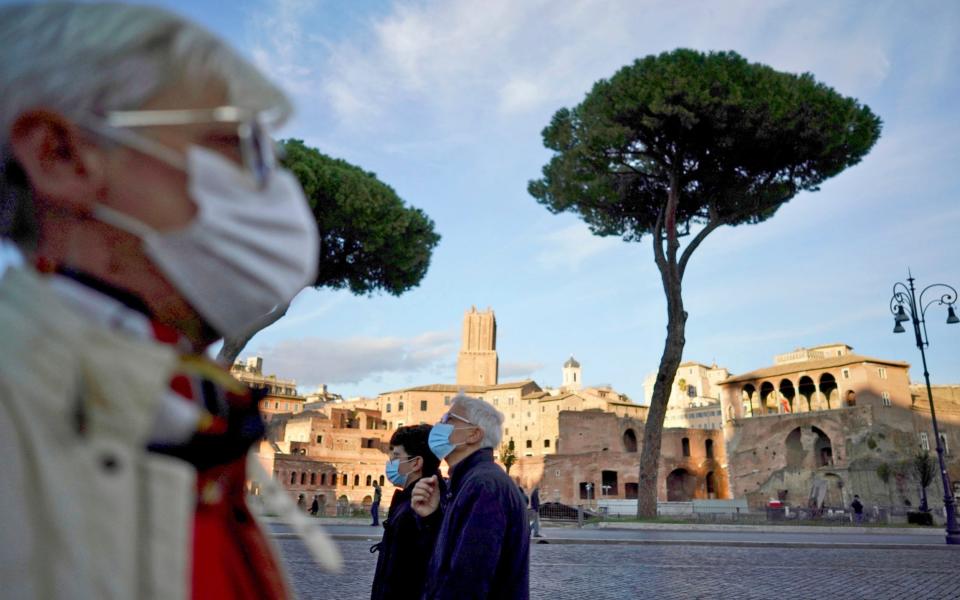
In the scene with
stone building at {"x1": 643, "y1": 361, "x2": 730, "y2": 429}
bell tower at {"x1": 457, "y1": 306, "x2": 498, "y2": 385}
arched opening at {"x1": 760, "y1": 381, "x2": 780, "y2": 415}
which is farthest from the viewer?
bell tower at {"x1": 457, "y1": 306, "x2": 498, "y2": 385}

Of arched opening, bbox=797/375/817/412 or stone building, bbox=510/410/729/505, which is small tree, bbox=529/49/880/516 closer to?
stone building, bbox=510/410/729/505

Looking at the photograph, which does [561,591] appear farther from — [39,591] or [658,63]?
[658,63]

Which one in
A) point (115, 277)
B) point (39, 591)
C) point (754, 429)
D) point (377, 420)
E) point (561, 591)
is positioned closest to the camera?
point (39, 591)

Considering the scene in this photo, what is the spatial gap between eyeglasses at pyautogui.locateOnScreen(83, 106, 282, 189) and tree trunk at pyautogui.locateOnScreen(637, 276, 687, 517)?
17.6 meters

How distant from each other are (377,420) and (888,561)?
183ft

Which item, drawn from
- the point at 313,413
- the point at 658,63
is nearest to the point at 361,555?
the point at 658,63

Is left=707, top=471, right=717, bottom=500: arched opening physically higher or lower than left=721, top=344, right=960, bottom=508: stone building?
lower

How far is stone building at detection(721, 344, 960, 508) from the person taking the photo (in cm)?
3447

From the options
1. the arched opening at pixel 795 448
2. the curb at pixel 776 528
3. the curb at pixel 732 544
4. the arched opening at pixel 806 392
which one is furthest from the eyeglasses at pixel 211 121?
the arched opening at pixel 806 392

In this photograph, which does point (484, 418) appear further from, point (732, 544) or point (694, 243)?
point (694, 243)

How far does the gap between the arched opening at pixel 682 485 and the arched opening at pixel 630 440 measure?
3694 mm

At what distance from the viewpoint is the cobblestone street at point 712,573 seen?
6832 mm

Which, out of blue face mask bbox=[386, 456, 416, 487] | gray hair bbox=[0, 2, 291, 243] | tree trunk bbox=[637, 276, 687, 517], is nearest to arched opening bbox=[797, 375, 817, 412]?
tree trunk bbox=[637, 276, 687, 517]

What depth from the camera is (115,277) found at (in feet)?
2.61
